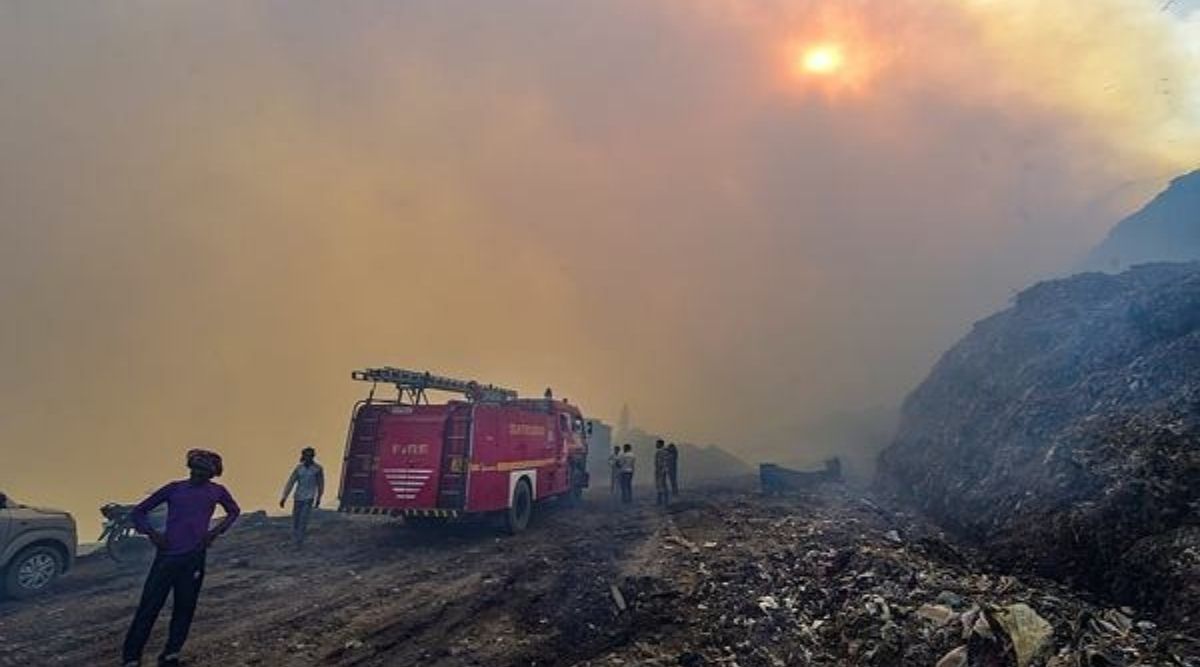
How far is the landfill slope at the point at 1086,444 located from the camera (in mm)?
7242

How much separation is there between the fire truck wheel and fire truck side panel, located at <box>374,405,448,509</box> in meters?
2.02

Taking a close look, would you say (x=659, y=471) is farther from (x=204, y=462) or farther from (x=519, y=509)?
(x=204, y=462)

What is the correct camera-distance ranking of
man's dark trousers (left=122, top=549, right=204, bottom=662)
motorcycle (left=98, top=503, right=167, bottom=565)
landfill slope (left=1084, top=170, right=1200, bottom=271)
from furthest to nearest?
landfill slope (left=1084, top=170, right=1200, bottom=271), motorcycle (left=98, top=503, right=167, bottom=565), man's dark trousers (left=122, top=549, right=204, bottom=662)

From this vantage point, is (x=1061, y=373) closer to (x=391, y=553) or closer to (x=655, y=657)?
(x=655, y=657)

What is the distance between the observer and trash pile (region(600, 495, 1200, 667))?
18.0 ft

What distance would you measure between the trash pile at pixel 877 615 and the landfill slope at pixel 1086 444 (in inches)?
26.1

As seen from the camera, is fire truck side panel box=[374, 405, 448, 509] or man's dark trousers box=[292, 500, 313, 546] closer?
fire truck side panel box=[374, 405, 448, 509]

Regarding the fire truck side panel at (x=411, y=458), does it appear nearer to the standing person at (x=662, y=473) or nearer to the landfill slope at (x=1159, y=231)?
the standing person at (x=662, y=473)

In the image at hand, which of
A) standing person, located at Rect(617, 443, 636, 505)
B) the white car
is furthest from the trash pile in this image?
the white car

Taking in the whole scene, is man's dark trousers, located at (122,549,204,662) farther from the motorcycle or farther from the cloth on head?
the motorcycle

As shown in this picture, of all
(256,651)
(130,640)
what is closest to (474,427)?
(256,651)

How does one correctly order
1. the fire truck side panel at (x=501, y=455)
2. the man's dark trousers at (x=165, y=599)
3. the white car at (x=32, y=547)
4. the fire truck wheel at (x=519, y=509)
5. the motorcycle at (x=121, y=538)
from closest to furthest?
1. the man's dark trousers at (x=165, y=599)
2. the white car at (x=32, y=547)
3. the motorcycle at (x=121, y=538)
4. the fire truck side panel at (x=501, y=455)
5. the fire truck wheel at (x=519, y=509)

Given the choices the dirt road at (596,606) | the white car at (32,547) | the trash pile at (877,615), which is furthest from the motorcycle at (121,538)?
the trash pile at (877,615)

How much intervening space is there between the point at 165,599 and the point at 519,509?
30.8 ft
